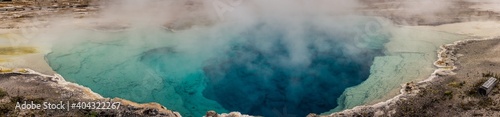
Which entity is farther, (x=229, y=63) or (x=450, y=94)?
(x=229, y=63)

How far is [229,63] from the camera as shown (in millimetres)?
12672

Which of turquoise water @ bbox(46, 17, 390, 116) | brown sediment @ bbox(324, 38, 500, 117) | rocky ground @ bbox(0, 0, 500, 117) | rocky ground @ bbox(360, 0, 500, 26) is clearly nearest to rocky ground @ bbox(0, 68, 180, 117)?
rocky ground @ bbox(0, 0, 500, 117)

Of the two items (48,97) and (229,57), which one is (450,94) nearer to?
(229,57)

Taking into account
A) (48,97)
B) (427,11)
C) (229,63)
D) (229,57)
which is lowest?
(48,97)

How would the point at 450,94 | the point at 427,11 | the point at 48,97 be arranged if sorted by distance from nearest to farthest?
the point at 450,94 < the point at 48,97 < the point at 427,11

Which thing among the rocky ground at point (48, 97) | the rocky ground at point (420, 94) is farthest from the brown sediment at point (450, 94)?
the rocky ground at point (48, 97)

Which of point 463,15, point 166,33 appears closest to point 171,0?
point 166,33

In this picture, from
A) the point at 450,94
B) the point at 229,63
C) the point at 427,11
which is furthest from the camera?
the point at 427,11

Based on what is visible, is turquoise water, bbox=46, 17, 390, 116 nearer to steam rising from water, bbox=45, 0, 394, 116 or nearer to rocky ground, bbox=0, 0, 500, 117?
steam rising from water, bbox=45, 0, 394, 116

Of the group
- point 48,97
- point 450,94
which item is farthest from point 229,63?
point 450,94

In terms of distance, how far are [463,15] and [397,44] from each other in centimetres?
433

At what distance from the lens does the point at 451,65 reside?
11.6 metres

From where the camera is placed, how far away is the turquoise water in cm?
1107

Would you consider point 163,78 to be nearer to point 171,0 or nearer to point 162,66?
point 162,66
